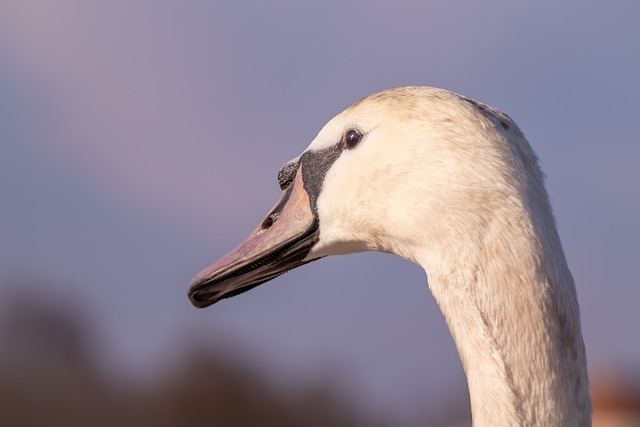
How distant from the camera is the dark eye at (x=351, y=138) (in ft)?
12.4

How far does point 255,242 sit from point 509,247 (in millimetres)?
1405

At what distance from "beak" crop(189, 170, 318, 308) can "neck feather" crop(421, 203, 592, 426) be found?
3.45 ft

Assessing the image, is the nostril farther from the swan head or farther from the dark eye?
the dark eye

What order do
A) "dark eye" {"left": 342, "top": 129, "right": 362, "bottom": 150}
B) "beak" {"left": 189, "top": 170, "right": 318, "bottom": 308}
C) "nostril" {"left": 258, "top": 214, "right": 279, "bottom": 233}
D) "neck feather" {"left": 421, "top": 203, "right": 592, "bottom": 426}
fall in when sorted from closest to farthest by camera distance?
"neck feather" {"left": 421, "top": 203, "right": 592, "bottom": 426}, "dark eye" {"left": 342, "top": 129, "right": 362, "bottom": 150}, "beak" {"left": 189, "top": 170, "right": 318, "bottom": 308}, "nostril" {"left": 258, "top": 214, "right": 279, "bottom": 233}

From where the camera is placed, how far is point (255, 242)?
4160 mm

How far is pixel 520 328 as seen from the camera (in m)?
3.06

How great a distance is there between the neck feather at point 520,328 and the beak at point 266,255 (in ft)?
3.45

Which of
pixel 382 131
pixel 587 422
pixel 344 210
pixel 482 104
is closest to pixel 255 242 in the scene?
pixel 344 210

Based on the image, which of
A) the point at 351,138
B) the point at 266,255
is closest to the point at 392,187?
the point at 351,138

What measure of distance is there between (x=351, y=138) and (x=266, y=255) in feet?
2.21

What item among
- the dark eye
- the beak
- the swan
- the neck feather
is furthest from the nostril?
the neck feather

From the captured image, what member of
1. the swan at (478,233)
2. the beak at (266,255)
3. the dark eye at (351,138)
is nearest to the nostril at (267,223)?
the beak at (266,255)

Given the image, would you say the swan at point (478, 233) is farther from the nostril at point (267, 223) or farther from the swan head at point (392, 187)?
the nostril at point (267, 223)

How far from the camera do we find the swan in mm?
3068
